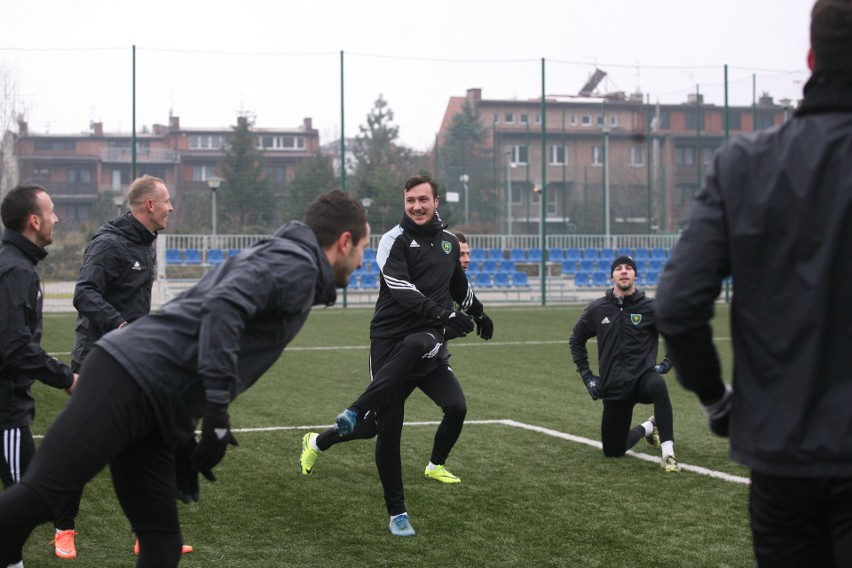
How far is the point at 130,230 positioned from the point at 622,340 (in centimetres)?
370

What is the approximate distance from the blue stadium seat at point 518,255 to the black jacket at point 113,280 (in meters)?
23.7

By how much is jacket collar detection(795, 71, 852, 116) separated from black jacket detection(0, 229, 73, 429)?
11.5ft

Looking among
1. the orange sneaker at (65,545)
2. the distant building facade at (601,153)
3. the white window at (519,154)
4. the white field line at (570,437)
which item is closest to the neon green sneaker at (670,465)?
the white field line at (570,437)

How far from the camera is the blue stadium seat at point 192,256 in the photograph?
85.6 feet

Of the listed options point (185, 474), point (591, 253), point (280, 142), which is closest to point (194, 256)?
point (280, 142)

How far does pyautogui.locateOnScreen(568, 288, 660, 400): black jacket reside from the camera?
7715 millimetres

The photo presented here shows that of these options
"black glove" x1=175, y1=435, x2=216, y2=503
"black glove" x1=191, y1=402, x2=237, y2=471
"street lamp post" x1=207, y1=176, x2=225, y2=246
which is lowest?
"black glove" x1=175, y1=435, x2=216, y2=503

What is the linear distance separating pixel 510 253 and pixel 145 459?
26555mm

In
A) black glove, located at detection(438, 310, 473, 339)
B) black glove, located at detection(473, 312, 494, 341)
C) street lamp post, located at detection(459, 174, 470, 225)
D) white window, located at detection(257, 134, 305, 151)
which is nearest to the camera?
black glove, located at detection(438, 310, 473, 339)

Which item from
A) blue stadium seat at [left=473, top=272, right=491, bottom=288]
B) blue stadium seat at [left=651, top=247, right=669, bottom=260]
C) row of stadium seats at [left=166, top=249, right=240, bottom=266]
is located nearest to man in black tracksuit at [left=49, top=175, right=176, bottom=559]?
row of stadium seats at [left=166, top=249, right=240, bottom=266]

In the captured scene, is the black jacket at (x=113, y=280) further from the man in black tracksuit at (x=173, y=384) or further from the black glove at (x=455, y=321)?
the man in black tracksuit at (x=173, y=384)

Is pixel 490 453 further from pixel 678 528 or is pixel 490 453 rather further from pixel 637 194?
pixel 637 194

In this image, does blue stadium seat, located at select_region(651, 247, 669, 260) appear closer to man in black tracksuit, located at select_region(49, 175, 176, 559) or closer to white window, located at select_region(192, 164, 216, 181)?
white window, located at select_region(192, 164, 216, 181)

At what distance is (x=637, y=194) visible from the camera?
3797 centimetres
